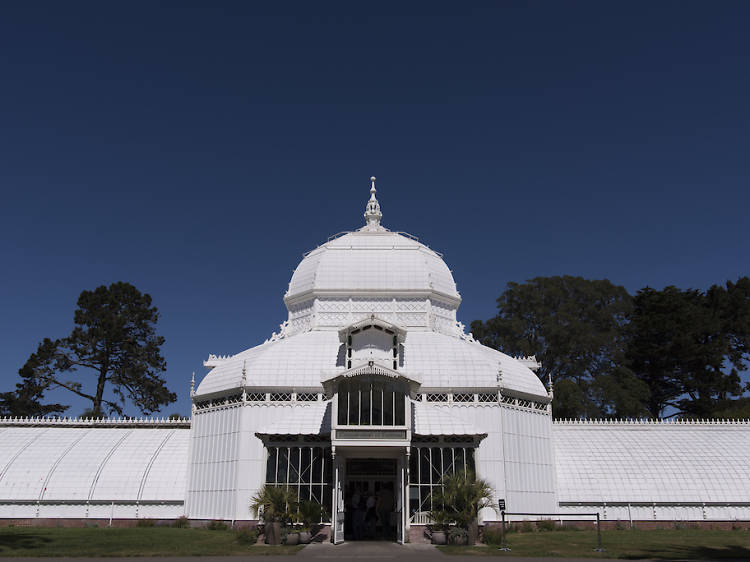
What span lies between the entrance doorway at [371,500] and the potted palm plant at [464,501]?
3.54 metres

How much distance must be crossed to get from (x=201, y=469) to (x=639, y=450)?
25828mm

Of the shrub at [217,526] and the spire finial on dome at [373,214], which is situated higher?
the spire finial on dome at [373,214]

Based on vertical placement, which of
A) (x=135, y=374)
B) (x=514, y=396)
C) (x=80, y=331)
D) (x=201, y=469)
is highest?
(x=80, y=331)

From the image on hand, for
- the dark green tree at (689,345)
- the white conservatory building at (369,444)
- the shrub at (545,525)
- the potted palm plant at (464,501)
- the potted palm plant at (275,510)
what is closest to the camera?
the potted palm plant at (275,510)

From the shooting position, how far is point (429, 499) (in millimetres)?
33906

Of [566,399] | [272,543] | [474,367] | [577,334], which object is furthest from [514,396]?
[577,334]

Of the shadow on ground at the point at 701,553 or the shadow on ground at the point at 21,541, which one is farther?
the shadow on ground at the point at 21,541

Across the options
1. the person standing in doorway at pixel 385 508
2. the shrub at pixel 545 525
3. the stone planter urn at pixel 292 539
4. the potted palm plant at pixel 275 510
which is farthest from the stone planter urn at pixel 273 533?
the shrub at pixel 545 525

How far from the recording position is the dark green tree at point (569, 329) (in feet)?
234

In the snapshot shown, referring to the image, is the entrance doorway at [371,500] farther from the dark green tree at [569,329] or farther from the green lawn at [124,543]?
the dark green tree at [569,329]

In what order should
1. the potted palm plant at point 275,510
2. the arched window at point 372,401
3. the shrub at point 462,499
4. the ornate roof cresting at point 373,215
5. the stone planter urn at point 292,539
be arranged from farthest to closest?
the ornate roof cresting at point 373,215
the arched window at point 372,401
the shrub at point 462,499
the stone planter urn at point 292,539
the potted palm plant at point 275,510

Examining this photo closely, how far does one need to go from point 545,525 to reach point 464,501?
802 cm

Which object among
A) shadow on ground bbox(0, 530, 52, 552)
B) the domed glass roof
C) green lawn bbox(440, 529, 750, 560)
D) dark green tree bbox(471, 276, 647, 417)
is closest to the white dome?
the domed glass roof

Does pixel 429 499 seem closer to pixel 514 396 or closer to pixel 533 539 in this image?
pixel 533 539
